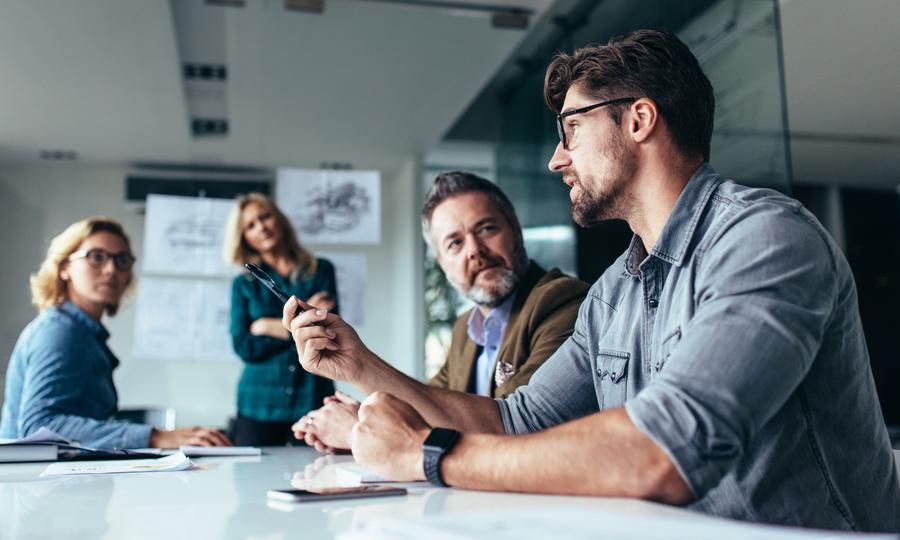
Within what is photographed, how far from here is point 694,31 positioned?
292cm

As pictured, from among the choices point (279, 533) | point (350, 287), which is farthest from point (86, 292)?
point (279, 533)

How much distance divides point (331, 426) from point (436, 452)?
2.48ft

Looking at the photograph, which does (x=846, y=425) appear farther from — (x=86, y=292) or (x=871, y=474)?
(x=86, y=292)

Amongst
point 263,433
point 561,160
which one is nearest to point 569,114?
point 561,160

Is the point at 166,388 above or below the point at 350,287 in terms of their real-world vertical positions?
below

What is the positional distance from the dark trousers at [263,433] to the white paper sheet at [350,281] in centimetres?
59

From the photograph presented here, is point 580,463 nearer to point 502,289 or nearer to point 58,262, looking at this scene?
point 502,289

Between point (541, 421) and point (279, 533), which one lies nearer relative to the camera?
point (279, 533)

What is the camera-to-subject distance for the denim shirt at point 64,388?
2.02m

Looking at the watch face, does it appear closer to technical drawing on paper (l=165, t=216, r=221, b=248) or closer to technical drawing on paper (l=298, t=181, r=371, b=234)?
technical drawing on paper (l=298, t=181, r=371, b=234)

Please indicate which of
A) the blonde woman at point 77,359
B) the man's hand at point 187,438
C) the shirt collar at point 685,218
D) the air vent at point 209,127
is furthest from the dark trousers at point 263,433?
the shirt collar at point 685,218

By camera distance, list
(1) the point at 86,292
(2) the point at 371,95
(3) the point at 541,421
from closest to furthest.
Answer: (3) the point at 541,421
(1) the point at 86,292
(2) the point at 371,95

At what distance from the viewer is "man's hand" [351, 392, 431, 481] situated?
3.35 ft

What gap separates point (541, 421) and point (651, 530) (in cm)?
84
